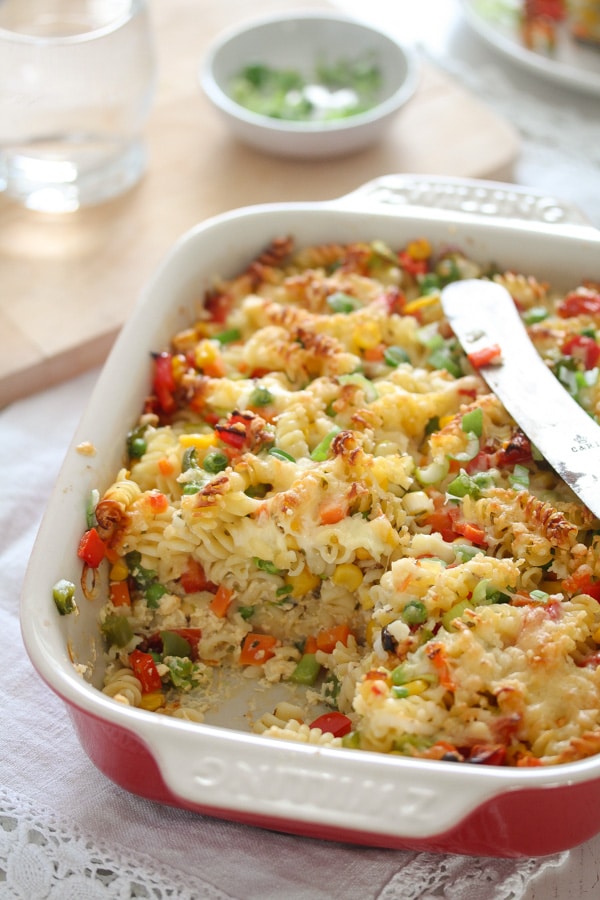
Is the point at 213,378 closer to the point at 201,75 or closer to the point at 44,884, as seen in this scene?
the point at 44,884

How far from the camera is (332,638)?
2.81 metres

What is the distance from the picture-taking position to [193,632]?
9.33 feet

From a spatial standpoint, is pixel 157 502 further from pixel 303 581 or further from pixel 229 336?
pixel 229 336

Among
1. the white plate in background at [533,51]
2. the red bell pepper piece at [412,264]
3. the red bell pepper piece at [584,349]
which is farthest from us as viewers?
the white plate in background at [533,51]

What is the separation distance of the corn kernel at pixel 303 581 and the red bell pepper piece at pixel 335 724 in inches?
13.2

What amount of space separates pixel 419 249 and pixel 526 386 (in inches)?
30.6

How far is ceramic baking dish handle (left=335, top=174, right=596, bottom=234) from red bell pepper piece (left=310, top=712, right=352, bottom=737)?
176 centimetres

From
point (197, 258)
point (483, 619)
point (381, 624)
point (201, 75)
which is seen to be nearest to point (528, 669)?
point (483, 619)

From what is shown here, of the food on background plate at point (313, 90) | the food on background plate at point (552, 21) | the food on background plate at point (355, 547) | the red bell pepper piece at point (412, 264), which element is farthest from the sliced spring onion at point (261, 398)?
the food on background plate at point (552, 21)

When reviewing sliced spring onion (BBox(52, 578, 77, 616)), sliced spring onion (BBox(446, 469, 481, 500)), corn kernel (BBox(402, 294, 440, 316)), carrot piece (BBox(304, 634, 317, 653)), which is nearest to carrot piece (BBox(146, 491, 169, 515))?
sliced spring onion (BBox(52, 578, 77, 616))

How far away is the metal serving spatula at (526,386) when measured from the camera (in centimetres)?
270

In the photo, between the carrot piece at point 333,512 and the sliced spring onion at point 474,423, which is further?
the sliced spring onion at point 474,423

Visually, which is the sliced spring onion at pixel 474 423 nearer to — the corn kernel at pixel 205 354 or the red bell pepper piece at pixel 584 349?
the red bell pepper piece at pixel 584 349

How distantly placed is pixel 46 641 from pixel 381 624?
0.77 m
